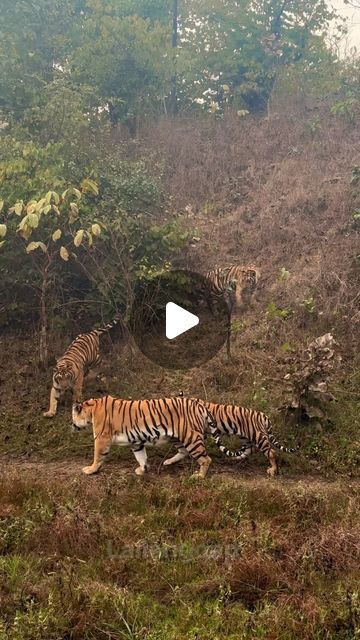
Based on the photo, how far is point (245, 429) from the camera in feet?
24.0

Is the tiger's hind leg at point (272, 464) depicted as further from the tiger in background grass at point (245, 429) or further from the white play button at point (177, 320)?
the white play button at point (177, 320)

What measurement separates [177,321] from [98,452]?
460 cm

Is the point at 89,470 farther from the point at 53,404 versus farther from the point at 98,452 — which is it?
the point at 53,404

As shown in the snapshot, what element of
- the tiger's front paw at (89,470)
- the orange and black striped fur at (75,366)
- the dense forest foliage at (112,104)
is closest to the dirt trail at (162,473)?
the tiger's front paw at (89,470)

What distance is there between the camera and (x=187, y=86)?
68.6ft

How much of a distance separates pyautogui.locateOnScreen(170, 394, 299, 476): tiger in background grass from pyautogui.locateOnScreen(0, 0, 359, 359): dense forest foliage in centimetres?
332

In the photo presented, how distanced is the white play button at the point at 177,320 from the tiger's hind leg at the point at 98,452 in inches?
154

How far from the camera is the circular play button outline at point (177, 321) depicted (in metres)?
10.2

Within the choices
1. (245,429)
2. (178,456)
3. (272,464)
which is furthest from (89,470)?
(272,464)

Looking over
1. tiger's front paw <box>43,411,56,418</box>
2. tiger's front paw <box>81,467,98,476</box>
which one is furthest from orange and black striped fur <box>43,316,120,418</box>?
tiger's front paw <box>81,467,98,476</box>

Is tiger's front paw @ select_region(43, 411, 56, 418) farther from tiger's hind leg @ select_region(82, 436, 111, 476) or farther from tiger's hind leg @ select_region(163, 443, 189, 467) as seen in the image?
tiger's hind leg @ select_region(163, 443, 189, 467)

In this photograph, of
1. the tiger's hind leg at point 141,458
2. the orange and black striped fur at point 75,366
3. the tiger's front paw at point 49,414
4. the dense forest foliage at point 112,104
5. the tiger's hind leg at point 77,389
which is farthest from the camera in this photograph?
the dense forest foliage at point 112,104

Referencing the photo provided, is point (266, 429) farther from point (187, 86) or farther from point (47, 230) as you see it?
point (187, 86)

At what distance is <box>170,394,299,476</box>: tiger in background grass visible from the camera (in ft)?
23.8
